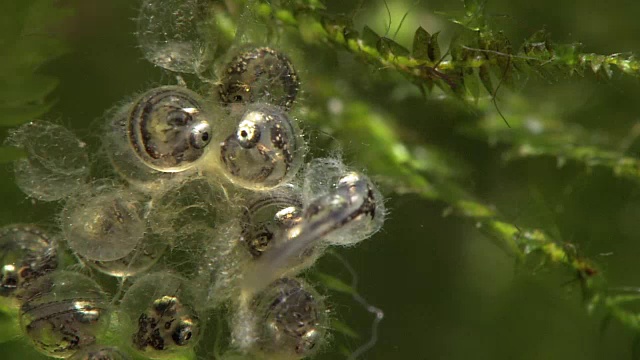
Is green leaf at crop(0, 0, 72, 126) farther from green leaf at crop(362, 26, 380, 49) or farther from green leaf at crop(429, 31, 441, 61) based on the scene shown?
green leaf at crop(429, 31, 441, 61)

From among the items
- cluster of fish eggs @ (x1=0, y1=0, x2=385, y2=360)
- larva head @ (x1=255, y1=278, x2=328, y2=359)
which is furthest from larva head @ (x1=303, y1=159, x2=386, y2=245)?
larva head @ (x1=255, y1=278, x2=328, y2=359)

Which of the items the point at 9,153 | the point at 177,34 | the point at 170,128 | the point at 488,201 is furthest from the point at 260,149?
the point at 488,201

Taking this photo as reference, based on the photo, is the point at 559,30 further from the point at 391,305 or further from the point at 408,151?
the point at 391,305

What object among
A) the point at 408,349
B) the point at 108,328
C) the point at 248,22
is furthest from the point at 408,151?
the point at 108,328

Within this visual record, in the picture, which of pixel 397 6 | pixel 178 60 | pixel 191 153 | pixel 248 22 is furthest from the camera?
pixel 397 6

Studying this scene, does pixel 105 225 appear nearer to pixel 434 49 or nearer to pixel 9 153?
pixel 9 153

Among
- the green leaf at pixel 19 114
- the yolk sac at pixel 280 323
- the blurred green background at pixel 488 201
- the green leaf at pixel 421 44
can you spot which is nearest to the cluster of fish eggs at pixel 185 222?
the yolk sac at pixel 280 323
